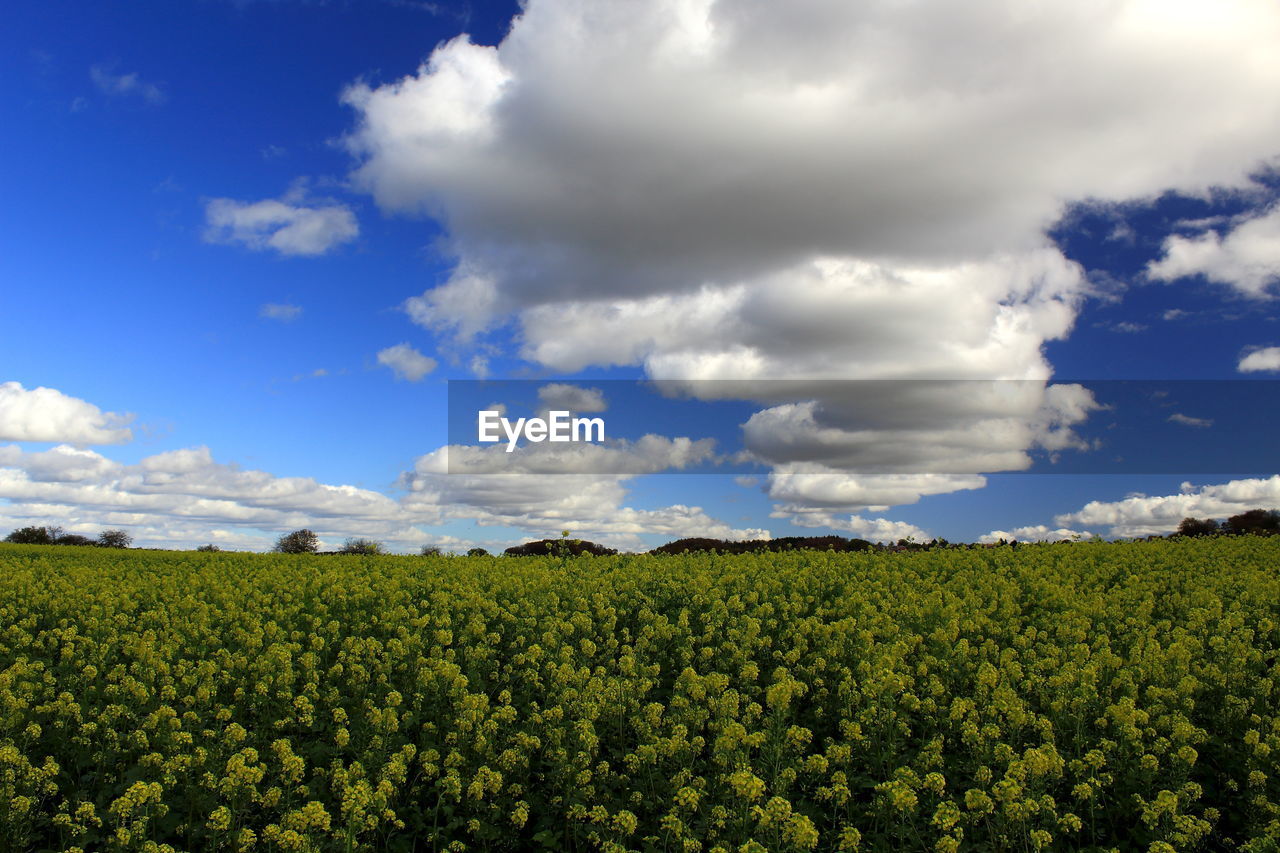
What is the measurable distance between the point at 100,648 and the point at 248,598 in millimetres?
3412

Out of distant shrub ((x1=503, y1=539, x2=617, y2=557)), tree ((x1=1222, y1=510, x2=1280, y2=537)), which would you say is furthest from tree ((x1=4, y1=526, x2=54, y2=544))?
tree ((x1=1222, y1=510, x2=1280, y2=537))

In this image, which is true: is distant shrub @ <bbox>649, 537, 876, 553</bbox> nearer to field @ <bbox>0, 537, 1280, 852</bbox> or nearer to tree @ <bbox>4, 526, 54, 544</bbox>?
field @ <bbox>0, 537, 1280, 852</bbox>

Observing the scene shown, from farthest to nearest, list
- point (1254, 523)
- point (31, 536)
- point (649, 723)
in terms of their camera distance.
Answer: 1. point (31, 536)
2. point (1254, 523)
3. point (649, 723)

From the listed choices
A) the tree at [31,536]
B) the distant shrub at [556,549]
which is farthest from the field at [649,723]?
the tree at [31,536]

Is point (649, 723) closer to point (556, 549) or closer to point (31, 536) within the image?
point (556, 549)

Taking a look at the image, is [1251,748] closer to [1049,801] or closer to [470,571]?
[1049,801]

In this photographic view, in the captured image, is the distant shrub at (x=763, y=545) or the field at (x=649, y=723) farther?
the distant shrub at (x=763, y=545)

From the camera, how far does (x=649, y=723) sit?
8789 mm

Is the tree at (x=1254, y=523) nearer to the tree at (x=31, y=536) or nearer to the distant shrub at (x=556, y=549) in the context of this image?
the distant shrub at (x=556, y=549)

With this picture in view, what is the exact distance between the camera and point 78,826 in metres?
7.97

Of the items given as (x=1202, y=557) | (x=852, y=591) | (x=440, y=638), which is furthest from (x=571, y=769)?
(x=1202, y=557)

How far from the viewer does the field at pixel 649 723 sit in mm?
7625

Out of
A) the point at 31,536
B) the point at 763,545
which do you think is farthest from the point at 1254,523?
the point at 31,536

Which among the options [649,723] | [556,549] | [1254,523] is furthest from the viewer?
[1254,523]
